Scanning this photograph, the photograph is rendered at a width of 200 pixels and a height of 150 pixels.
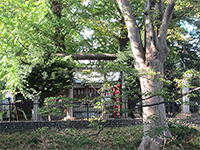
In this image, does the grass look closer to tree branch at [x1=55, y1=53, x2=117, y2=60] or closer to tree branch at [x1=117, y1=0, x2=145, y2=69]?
tree branch at [x1=117, y1=0, x2=145, y2=69]

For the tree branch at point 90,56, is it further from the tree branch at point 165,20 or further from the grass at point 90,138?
the tree branch at point 165,20

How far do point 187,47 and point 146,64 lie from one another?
1601 centimetres

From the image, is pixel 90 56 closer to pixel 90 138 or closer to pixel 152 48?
pixel 152 48

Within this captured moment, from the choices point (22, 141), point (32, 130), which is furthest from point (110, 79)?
point (32, 130)

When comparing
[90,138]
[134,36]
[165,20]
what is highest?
[165,20]

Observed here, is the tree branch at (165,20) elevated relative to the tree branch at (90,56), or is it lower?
elevated

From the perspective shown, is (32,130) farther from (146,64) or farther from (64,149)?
(146,64)

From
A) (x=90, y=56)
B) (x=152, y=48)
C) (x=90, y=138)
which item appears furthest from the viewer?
(x=90, y=56)

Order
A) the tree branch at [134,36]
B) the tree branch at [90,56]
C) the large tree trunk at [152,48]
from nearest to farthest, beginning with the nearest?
the large tree trunk at [152,48] → the tree branch at [134,36] → the tree branch at [90,56]

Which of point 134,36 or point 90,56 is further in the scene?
point 90,56

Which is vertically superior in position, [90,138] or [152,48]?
[152,48]

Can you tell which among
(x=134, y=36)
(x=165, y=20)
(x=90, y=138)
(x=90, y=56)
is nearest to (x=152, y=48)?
(x=134, y=36)

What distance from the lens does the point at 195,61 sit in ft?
74.4

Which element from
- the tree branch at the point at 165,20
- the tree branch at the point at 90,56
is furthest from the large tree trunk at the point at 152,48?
the tree branch at the point at 90,56
